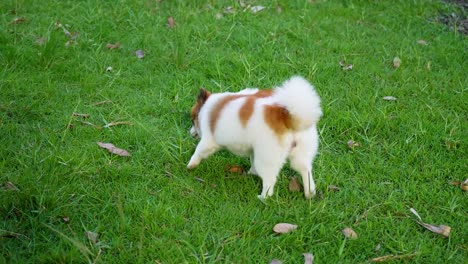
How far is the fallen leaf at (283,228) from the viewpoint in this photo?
314 cm

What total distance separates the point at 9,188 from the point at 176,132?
1.35 m

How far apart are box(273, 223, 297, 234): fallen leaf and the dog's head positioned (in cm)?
104

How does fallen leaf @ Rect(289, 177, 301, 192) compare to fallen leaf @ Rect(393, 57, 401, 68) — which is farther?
fallen leaf @ Rect(393, 57, 401, 68)

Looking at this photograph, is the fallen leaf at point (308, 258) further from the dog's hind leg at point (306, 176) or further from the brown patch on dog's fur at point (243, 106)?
the brown patch on dog's fur at point (243, 106)

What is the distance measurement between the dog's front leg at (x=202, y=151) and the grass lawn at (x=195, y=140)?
92mm

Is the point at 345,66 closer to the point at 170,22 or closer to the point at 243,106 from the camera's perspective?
the point at 170,22

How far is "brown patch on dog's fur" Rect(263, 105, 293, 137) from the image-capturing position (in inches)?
124

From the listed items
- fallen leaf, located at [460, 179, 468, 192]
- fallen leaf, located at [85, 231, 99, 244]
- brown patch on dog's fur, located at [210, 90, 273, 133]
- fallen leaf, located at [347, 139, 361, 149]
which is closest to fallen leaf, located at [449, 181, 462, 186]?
fallen leaf, located at [460, 179, 468, 192]

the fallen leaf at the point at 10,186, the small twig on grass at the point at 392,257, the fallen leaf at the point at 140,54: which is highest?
the fallen leaf at the point at 10,186

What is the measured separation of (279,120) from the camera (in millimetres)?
3156

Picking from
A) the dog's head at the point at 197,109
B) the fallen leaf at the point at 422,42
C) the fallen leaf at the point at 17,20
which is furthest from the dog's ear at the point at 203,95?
the fallen leaf at the point at 422,42

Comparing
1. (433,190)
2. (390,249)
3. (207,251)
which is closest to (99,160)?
(207,251)

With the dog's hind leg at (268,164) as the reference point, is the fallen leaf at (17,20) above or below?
below

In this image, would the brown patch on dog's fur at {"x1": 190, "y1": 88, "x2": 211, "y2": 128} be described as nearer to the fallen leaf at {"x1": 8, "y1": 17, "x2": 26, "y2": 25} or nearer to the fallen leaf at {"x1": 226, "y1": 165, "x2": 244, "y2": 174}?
the fallen leaf at {"x1": 226, "y1": 165, "x2": 244, "y2": 174}
